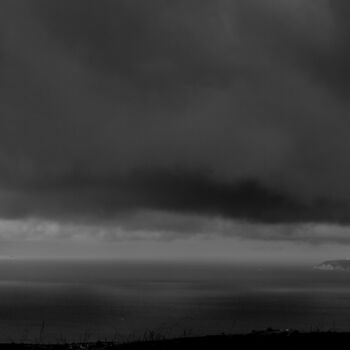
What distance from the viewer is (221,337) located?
23281 millimetres

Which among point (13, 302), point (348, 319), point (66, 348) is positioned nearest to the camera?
point (66, 348)

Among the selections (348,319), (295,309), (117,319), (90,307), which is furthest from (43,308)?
(348,319)

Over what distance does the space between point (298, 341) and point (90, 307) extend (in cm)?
15861

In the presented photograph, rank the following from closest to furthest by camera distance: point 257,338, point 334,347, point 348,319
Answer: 1. point 334,347
2. point 257,338
3. point 348,319

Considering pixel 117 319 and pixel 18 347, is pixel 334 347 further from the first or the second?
pixel 117 319

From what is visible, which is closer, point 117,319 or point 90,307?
point 117,319

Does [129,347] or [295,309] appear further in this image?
[295,309]

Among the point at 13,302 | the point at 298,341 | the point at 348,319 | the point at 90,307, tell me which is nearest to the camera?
the point at 298,341

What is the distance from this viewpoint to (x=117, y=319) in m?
140

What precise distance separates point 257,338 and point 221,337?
7.90ft

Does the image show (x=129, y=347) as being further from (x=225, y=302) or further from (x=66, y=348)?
(x=225, y=302)

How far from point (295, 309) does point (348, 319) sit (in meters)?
23.6

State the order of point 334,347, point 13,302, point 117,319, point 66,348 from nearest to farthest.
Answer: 1. point 334,347
2. point 66,348
3. point 117,319
4. point 13,302

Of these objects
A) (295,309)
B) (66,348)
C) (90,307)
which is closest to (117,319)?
(90,307)
